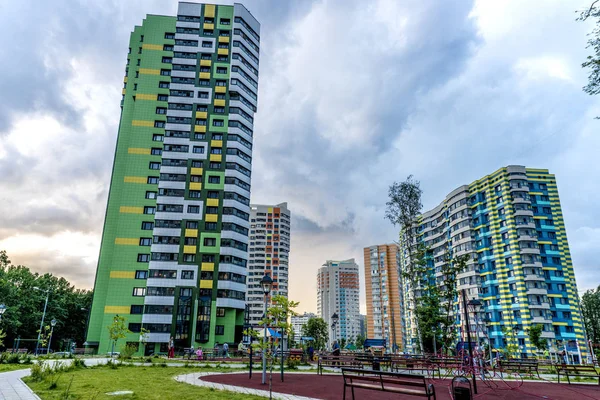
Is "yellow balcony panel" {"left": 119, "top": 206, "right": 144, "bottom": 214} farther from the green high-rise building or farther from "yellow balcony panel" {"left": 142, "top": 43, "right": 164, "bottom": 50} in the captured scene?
"yellow balcony panel" {"left": 142, "top": 43, "right": 164, "bottom": 50}

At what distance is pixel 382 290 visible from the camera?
153000 millimetres

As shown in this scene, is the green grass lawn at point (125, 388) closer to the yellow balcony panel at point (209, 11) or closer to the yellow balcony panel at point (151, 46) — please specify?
the yellow balcony panel at point (151, 46)

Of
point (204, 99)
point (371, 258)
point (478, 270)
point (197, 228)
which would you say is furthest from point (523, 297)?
point (371, 258)

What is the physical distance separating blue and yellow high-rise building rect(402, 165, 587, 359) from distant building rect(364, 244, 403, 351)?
74.0 metres

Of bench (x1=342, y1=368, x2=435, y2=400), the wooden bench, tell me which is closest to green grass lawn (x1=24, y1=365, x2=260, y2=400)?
bench (x1=342, y1=368, x2=435, y2=400)

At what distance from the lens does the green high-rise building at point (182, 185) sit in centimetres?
5091

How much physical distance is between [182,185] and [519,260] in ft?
189

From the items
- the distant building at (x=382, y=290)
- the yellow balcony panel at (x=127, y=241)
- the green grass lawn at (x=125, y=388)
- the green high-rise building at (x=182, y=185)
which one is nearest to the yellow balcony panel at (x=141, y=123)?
the green high-rise building at (x=182, y=185)

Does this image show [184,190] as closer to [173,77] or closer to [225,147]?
[225,147]

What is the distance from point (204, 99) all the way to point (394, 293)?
11785 cm

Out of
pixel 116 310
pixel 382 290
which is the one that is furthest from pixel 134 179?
pixel 382 290

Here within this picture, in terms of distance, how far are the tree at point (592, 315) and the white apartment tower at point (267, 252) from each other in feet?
277

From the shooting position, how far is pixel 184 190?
2201 inches

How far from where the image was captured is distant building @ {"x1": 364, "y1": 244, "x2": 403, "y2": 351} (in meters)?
146
